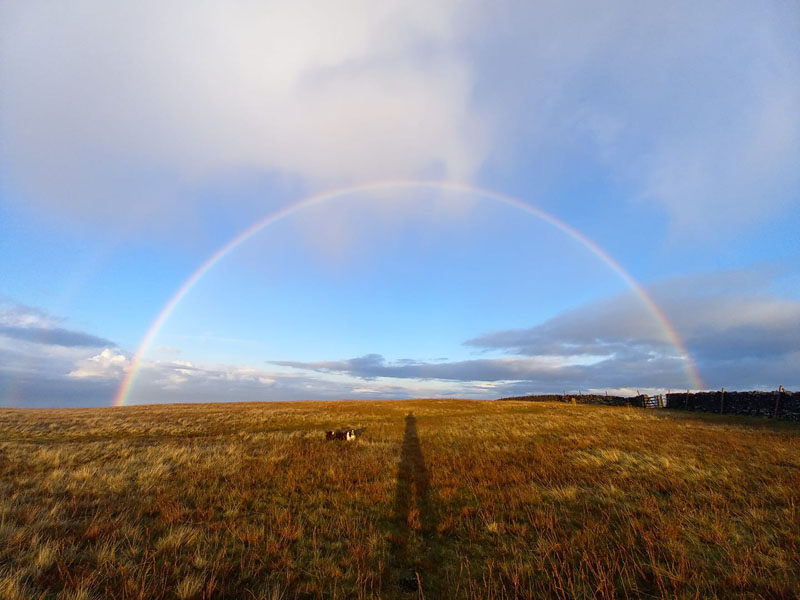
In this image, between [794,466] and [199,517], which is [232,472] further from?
[794,466]

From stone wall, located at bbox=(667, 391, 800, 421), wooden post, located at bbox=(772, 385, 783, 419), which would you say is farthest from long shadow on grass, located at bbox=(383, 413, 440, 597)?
wooden post, located at bbox=(772, 385, 783, 419)

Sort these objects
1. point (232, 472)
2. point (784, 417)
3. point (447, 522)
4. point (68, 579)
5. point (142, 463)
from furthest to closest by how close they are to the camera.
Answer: point (784, 417) < point (142, 463) < point (232, 472) < point (447, 522) < point (68, 579)

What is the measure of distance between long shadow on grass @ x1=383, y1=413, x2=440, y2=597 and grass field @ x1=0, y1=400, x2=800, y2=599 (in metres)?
0.04

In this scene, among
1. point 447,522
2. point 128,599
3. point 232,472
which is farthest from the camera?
point 232,472

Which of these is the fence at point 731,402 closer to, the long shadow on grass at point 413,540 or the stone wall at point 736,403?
the stone wall at point 736,403

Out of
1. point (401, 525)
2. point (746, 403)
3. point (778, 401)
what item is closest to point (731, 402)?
point (746, 403)

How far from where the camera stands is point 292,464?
42.5 feet

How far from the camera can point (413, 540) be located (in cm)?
668

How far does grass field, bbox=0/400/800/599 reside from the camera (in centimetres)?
503

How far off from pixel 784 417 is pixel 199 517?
40.4m

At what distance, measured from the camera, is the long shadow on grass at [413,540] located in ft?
17.3

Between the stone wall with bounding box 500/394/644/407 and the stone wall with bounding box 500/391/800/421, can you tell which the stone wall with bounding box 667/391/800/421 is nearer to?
the stone wall with bounding box 500/391/800/421

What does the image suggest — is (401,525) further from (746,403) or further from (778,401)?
(746,403)

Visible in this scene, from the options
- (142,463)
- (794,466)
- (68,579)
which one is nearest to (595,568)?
(68,579)
